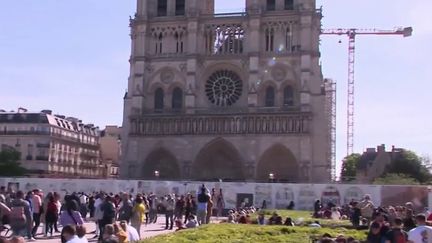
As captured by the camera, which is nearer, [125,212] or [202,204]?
[125,212]

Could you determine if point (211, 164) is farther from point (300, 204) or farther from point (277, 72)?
point (300, 204)

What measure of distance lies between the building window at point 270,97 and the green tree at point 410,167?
19.3 m

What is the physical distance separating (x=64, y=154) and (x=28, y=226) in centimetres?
6787

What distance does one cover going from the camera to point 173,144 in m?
69.7

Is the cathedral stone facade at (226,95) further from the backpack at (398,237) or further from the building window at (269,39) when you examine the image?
the backpack at (398,237)

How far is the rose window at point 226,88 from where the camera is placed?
70625mm

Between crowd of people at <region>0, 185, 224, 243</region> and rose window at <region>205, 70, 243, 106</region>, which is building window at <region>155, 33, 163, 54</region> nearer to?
rose window at <region>205, 70, 243, 106</region>

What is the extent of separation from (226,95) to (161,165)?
9689 mm

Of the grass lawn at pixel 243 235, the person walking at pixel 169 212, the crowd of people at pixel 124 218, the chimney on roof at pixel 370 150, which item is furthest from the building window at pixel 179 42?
the grass lawn at pixel 243 235

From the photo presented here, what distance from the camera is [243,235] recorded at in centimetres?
1844

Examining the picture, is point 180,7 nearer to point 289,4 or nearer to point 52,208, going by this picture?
point 289,4

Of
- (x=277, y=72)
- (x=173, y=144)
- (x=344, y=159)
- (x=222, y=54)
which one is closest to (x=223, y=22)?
(x=222, y=54)

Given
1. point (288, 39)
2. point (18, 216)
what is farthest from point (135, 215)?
point (288, 39)

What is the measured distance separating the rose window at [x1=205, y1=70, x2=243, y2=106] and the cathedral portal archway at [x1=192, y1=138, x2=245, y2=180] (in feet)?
14.9
